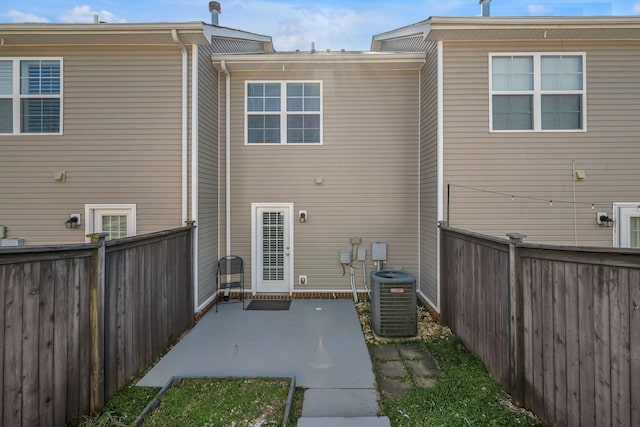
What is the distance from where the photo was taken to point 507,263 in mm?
3301

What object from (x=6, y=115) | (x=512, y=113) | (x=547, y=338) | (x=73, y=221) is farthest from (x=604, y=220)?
(x=6, y=115)

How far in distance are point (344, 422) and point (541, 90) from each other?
596 cm

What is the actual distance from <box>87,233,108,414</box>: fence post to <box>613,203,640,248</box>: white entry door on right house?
24.7ft

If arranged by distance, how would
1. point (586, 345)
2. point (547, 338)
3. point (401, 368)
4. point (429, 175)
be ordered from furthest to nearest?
1. point (429, 175)
2. point (401, 368)
3. point (547, 338)
4. point (586, 345)

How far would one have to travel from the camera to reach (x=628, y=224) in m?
5.68

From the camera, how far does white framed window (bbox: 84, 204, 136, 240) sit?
5758mm

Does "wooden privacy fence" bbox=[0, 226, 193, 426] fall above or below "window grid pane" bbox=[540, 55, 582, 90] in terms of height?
below

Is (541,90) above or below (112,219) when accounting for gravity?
above

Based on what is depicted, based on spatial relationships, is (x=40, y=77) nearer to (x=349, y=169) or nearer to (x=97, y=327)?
(x=97, y=327)

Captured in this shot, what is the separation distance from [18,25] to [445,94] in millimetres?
7057

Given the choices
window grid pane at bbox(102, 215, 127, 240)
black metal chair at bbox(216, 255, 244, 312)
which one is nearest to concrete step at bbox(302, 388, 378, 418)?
black metal chair at bbox(216, 255, 244, 312)

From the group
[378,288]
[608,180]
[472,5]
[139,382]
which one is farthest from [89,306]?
[472,5]

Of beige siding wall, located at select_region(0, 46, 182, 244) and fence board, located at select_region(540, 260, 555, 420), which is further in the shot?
beige siding wall, located at select_region(0, 46, 182, 244)

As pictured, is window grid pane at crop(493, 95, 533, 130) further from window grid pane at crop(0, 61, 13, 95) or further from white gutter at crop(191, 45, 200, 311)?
window grid pane at crop(0, 61, 13, 95)
